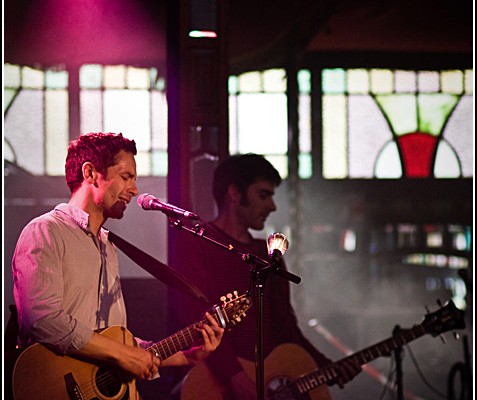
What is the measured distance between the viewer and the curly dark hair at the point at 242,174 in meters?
4.25

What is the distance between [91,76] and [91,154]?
281 centimetres

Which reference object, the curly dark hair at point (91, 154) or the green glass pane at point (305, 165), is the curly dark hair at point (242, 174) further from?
the green glass pane at point (305, 165)

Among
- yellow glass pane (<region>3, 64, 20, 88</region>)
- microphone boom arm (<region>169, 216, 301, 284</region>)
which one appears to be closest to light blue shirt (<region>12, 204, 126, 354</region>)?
microphone boom arm (<region>169, 216, 301, 284</region>)

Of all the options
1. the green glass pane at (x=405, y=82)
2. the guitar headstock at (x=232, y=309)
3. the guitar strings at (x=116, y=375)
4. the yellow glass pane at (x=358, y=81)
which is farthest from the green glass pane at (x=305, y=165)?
the guitar strings at (x=116, y=375)

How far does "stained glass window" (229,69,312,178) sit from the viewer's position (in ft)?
26.4

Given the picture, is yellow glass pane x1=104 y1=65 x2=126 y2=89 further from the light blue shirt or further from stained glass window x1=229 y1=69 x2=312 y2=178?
the light blue shirt

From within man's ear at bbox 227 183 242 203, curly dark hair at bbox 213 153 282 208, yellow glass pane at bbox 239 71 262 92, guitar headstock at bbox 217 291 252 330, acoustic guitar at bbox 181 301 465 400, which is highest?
yellow glass pane at bbox 239 71 262 92

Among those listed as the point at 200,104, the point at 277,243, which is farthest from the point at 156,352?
Answer: the point at 200,104

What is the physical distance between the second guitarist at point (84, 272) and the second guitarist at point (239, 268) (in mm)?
594

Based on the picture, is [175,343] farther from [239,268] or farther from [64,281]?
[239,268]

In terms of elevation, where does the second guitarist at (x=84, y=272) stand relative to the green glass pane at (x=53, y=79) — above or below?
below

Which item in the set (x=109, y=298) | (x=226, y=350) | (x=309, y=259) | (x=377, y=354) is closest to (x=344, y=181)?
(x=309, y=259)

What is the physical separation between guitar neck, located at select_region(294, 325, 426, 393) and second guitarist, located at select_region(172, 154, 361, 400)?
0.04m

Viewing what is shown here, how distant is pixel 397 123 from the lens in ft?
30.0
